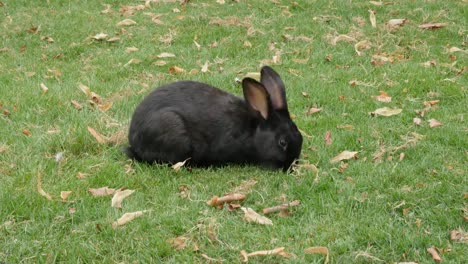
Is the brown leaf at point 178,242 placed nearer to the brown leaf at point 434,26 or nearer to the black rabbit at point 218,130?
the black rabbit at point 218,130

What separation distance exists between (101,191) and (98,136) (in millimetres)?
1093

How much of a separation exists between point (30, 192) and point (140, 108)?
1.23 m

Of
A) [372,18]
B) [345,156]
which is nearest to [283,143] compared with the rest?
[345,156]

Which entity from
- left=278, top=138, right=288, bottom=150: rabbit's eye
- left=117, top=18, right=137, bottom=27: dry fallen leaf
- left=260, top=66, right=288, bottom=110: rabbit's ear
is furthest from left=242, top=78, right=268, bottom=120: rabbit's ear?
left=117, top=18, right=137, bottom=27: dry fallen leaf

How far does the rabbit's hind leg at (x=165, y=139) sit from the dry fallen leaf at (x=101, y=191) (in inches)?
24.2

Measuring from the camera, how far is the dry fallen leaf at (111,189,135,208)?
14.5ft

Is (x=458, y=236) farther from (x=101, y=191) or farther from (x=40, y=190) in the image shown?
(x=40, y=190)

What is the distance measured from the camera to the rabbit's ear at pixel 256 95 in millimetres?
5059

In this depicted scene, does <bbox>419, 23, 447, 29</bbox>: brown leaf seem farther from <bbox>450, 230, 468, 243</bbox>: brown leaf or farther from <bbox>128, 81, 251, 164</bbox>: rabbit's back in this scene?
A: <bbox>450, 230, 468, 243</bbox>: brown leaf

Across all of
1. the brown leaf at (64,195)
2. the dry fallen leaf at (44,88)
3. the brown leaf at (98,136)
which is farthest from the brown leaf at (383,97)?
the dry fallen leaf at (44,88)

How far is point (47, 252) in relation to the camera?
3.80 metres

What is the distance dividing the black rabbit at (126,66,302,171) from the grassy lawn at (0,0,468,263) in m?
0.14

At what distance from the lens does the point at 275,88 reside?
5.28 metres

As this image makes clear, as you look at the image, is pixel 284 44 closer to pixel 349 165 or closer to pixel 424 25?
pixel 424 25
